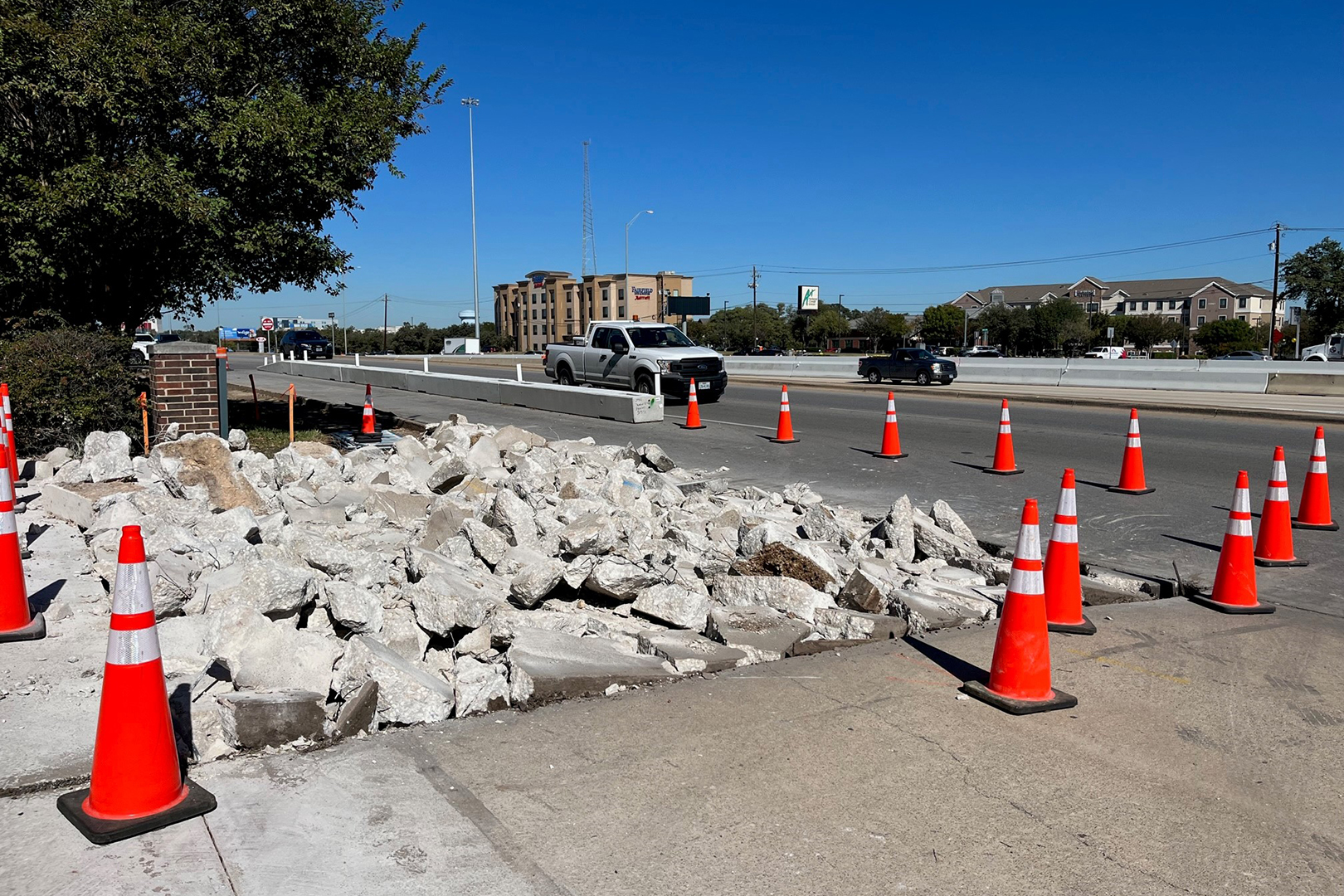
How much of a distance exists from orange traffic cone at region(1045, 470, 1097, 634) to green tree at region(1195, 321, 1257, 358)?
366 feet

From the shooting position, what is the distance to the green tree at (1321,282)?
6956cm

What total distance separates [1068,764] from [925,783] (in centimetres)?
67

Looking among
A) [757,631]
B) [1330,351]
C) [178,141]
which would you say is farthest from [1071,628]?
[1330,351]

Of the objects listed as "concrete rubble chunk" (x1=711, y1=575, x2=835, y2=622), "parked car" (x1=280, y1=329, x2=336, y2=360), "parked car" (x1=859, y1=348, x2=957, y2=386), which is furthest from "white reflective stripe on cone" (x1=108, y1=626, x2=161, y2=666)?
"parked car" (x1=280, y1=329, x2=336, y2=360)

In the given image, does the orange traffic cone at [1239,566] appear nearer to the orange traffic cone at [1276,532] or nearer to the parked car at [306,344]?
the orange traffic cone at [1276,532]

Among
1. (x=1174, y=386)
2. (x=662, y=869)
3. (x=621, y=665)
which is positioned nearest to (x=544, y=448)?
(x=621, y=665)

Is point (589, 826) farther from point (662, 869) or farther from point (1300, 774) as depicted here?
point (1300, 774)

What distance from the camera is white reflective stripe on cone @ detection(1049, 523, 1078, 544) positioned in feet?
17.9

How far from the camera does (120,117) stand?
12102 millimetres

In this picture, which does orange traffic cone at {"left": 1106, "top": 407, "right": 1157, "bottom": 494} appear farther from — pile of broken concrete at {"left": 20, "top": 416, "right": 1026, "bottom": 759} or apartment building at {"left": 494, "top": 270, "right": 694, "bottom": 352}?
apartment building at {"left": 494, "top": 270, "right": 694, "bottom": 352}

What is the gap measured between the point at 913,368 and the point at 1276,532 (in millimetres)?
28285

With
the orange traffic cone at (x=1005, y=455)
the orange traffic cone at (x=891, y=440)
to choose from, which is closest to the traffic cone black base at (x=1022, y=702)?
the orange traffic cone at (x=1005, y=455)

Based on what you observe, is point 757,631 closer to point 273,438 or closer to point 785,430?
point 785,430

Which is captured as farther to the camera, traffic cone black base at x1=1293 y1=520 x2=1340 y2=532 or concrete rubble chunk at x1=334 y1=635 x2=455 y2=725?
traffic cone black base at x1=1293 y1=520 x2=1340 y2=532
